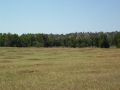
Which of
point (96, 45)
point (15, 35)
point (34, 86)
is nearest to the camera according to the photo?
point (34, 86)

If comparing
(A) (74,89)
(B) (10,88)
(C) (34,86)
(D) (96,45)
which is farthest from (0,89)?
(D) (96,45)

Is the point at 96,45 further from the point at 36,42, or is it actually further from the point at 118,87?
the point at 118,87

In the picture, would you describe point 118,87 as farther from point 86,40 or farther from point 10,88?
point 86,40

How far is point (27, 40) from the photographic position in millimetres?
141750

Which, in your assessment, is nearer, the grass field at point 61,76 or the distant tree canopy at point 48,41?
the grass field at point 61,76

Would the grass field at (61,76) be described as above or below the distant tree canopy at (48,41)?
below

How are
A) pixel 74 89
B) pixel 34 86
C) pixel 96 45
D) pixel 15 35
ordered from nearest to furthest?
pixel 74 89, pixel 34 86, pixel 96 45, pixel 15 35

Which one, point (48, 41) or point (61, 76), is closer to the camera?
point (61, 76)

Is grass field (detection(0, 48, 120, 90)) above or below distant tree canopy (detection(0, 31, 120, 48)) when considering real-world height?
below

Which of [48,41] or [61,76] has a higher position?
[48,41]

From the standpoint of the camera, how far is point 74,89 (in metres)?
17.1

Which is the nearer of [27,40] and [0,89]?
[0,89]

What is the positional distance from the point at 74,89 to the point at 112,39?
402 ft

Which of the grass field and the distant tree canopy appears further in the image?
the distant tree canopy
